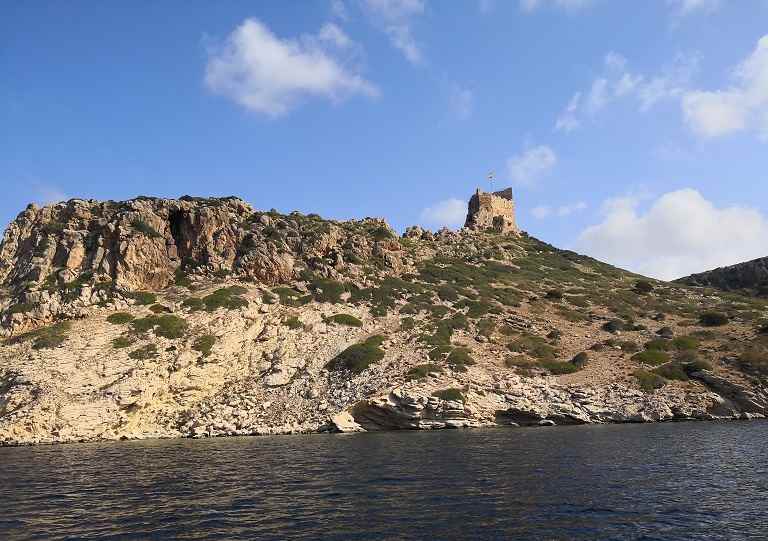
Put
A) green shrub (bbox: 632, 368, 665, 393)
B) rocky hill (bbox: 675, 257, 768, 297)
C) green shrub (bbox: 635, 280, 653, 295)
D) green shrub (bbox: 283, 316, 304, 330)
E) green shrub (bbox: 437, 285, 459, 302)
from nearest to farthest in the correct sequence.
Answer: green shrub (bbox: 632, 368, 665, 393) → green shrub (bbox: 283, 316, 304, 330) → green shrub (bbox: 437, 285, 459, 302) → green shrub (bbox: 635, 280, 653, 295) → rocky hill (bbox: 675, 257, 768, 297)

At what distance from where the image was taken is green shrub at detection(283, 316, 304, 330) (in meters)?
60.5

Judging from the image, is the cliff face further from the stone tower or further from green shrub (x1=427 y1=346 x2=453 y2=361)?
the stone tower

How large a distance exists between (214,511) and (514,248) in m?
109

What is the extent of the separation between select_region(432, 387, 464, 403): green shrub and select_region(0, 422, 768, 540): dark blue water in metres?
10.9

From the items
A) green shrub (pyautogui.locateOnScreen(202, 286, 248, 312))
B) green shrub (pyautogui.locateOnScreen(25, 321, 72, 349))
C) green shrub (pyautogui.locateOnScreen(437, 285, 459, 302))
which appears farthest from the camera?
green shrub (pyautogui.locateOnScreen(437, 285, 459, 302))

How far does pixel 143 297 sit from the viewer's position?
6025 cm

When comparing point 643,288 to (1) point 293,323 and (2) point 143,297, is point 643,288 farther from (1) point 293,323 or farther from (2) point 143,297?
(2) point 143,297

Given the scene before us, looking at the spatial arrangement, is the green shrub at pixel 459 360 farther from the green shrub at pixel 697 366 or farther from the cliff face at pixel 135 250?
the cliff face at pixel 135 250

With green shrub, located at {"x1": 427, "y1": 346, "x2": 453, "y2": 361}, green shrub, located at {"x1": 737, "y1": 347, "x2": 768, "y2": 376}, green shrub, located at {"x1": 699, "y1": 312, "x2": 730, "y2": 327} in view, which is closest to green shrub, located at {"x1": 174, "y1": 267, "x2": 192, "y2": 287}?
green shrub, located at {"x1": 427, "y1": 346, "x2": 453, "y2": 361}

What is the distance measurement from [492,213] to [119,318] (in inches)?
3887

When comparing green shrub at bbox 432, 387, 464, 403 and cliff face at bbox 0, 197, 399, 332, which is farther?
cliff face at bbox 0, 197, 399, 332

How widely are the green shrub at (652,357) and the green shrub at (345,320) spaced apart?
3052cm

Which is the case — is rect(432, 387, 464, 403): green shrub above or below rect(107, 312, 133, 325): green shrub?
below

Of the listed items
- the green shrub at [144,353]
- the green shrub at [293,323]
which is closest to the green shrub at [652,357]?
the green shrub at [293,323]
